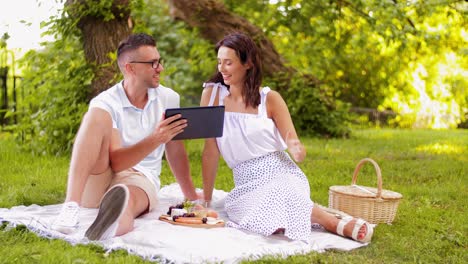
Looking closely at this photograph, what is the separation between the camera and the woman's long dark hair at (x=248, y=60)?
12.0 ft

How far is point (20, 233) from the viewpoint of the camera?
10.7 ft

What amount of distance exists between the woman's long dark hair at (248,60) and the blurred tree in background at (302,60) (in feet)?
8.11

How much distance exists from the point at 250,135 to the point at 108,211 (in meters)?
1.00

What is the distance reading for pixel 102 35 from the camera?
20.2 ft

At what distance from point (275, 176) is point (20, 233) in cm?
142

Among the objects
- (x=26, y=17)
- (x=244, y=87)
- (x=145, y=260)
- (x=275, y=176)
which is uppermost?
(x=26, y=17)

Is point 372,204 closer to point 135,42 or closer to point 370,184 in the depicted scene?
point 370,184

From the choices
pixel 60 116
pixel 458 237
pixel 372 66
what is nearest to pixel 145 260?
pixel 458 237

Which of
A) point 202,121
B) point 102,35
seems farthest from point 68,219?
point 102,35

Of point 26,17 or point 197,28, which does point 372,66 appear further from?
point 26,17

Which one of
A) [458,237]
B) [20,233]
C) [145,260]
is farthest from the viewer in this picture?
[458,237]

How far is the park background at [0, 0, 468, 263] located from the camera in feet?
12.5

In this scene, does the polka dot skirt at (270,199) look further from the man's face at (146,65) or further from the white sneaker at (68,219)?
the white sneaker at (68,219)

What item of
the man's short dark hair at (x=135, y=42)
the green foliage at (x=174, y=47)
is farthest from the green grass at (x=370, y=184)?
the green foliage at (x=174, y=47)
